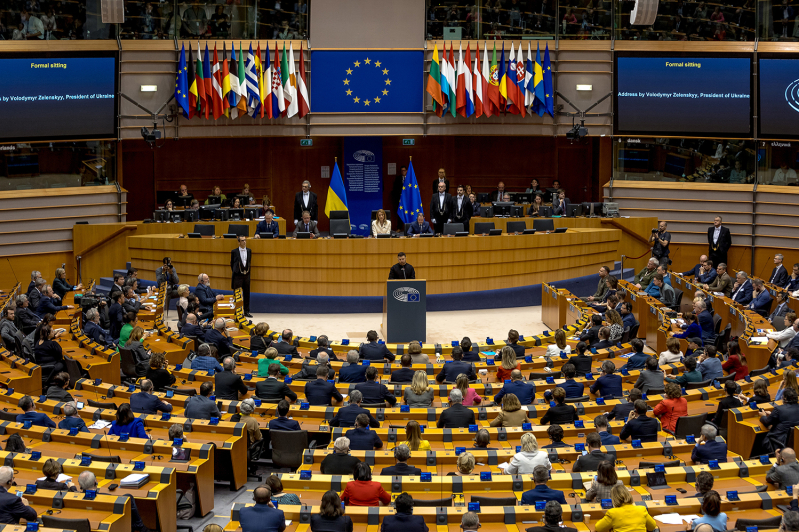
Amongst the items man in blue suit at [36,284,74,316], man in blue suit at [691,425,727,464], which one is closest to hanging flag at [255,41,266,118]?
man in blue suit at [36,284,74,316]

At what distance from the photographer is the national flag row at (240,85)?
22766 mm

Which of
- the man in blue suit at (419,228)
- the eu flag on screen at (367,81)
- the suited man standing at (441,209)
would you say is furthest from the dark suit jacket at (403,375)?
the eu flag on screen at (367,81)

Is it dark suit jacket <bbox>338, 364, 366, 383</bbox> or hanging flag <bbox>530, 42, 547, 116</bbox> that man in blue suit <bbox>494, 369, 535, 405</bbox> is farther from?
hanging flag <bbox>530, 42, 547, 116</bbox>

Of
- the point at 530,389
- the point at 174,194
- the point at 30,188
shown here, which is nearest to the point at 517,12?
the point at 174,194

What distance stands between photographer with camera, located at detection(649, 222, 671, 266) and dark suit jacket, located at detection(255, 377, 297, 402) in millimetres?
12506

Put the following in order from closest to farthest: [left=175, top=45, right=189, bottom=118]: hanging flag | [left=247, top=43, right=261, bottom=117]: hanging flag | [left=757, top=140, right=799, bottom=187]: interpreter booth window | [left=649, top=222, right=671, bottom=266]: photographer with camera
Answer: [left=649, top=222, right=671, bottom=266]: photographer with camera → [left=757, top=140, right=799, bottom=187]: interpreter booth window → [left=175, top=45, right=189, bottom=118]: hanging flag → [left=247, top=43, right=261, bottom=117]: hanging flag

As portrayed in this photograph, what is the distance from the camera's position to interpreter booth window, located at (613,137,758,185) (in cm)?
2312

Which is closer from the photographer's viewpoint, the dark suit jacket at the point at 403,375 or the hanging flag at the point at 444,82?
the dark suit jacket at the point at 403,375

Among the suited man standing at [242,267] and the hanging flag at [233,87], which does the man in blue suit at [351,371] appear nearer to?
the suited man standing at [242,267]

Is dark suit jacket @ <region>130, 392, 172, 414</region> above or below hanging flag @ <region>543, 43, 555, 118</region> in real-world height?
below

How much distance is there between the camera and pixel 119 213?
2259cm

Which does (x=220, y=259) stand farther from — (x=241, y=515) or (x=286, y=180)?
(x=241, y=515)

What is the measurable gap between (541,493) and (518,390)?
124 inches

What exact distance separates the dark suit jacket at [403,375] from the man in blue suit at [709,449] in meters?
4.36
